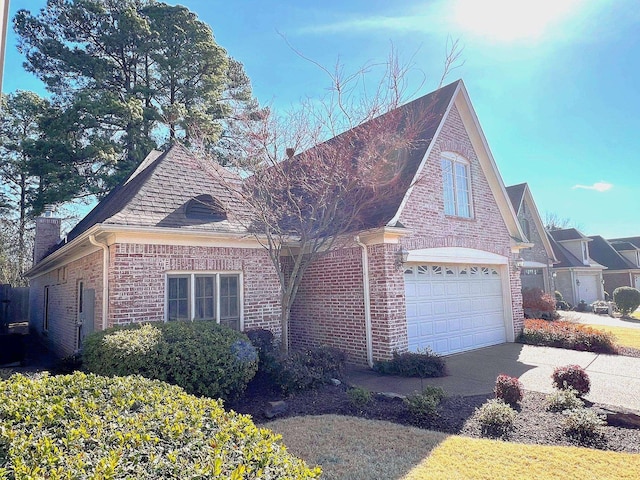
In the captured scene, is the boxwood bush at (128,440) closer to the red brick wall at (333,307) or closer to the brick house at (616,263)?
the red brick wall at (333,307)

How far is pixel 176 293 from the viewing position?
869 centimetres

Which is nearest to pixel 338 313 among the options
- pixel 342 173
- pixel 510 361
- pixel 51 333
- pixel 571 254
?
pixel 342 173

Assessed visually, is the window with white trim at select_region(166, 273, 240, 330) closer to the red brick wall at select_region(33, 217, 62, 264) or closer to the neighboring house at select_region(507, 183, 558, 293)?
the red brick wall at select_region(33, 217, 62, 264)

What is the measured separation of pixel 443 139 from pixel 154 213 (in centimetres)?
786

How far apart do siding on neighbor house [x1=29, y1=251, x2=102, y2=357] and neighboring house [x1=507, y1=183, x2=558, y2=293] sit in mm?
21654

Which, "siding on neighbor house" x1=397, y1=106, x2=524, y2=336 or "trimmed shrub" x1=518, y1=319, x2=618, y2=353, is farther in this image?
"trimmed shrub" x1=518, y1=319, x2=618, y2=353

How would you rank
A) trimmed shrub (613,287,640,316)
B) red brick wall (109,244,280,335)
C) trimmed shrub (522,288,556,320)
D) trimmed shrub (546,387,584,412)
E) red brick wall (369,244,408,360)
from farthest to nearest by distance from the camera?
trimmed shrub (613,287,640,316)
trimmed shrub (522,288,556,320)
red brick wall (369,244,408,360)
red brick wall (109,244,280,335)
trimmed shrub (546,387,584,412)

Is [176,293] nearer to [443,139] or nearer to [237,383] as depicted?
[237,383]

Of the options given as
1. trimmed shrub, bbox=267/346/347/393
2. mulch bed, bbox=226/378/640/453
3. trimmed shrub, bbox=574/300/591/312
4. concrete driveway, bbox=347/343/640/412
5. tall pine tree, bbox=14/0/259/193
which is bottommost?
trimmed shrub, bbox=574/300/591/312

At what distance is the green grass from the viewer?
160 inches

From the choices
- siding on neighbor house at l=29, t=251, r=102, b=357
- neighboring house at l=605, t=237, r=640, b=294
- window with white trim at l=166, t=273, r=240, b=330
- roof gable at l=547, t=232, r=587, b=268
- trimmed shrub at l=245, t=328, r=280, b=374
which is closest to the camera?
trimmed shrub at l=245, t=328, r=280, b=374

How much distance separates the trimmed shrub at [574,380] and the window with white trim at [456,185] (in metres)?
5.52

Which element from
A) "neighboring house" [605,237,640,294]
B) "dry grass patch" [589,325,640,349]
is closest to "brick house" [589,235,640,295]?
"neighboring house" [605,237,640,294]

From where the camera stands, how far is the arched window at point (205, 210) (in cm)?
952
